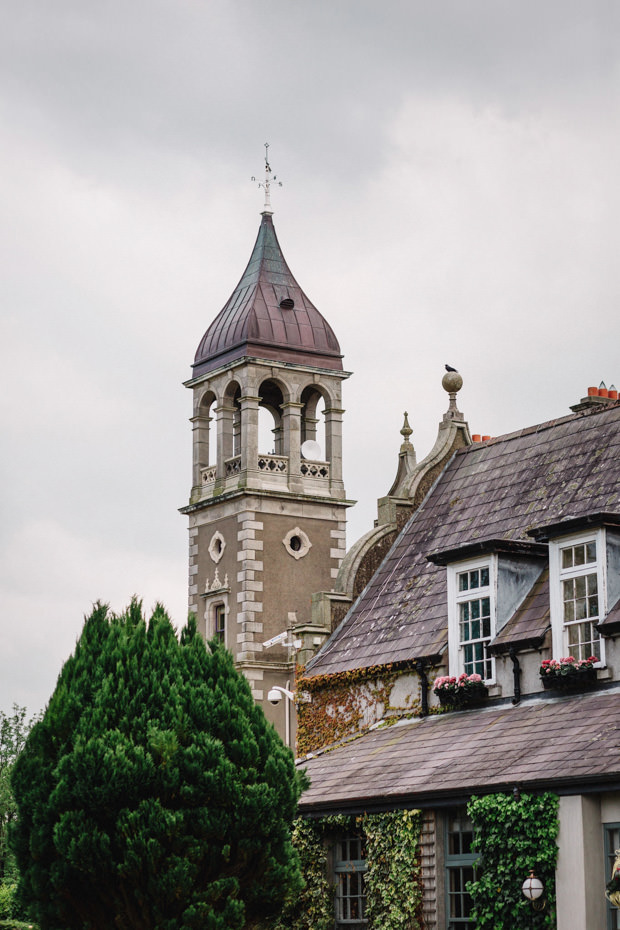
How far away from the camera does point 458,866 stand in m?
22.9

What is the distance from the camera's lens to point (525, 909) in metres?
21.0

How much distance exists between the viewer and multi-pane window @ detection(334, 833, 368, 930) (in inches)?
972

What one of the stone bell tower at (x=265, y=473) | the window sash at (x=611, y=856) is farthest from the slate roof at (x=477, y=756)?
the stone bell tower at (x=265, y=473)

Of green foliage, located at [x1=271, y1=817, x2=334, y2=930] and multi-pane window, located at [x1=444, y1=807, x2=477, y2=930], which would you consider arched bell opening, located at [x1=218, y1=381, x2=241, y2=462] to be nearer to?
green foliage, located at [x1=271, y1=817, x2=334, y2=930]

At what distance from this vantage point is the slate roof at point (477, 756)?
20.7m

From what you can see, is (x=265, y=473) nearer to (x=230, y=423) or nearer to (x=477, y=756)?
(x=230, y=423)

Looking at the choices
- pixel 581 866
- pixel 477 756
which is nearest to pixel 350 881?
pixel 477 756

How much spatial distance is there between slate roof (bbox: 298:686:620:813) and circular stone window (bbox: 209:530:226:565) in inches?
522

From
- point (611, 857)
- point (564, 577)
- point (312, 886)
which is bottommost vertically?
point (312, 886)

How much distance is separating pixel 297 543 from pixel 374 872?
54.9 feet

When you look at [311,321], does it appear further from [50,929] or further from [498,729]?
[50,929]

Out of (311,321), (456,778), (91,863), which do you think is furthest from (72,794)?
(311,321)

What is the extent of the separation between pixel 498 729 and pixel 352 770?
303cm

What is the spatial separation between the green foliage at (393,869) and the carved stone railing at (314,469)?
17.9 meters
